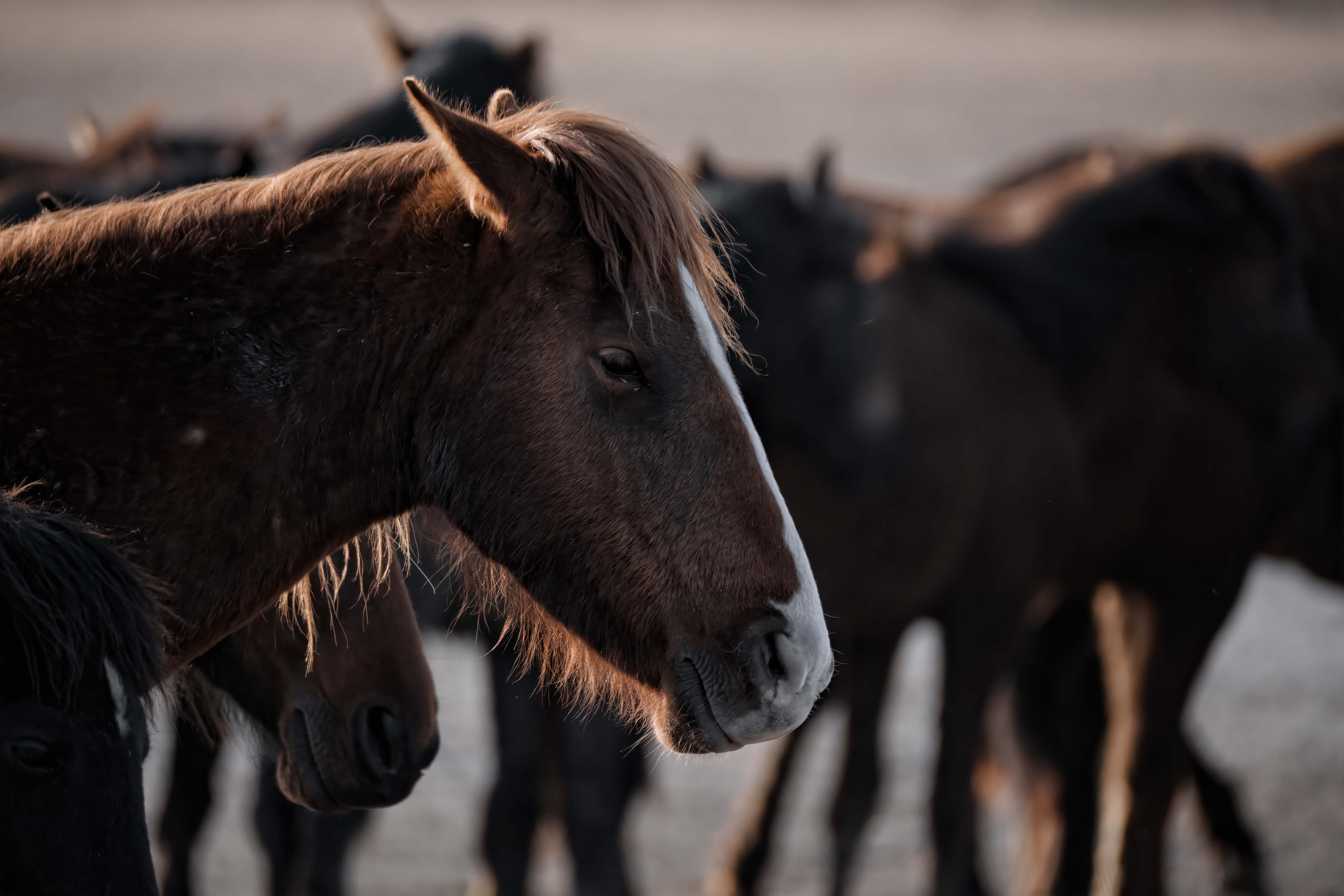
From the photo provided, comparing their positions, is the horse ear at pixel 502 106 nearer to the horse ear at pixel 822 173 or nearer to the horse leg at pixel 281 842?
the horse ear at pixel 822 173

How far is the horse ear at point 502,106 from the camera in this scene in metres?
2.26

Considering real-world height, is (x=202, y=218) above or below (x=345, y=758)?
above

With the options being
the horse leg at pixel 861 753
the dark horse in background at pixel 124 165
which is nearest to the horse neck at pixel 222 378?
the dark horse in background at pixel 124 165

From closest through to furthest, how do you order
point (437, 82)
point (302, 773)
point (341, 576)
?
point (302, 773)
point (341, 576)
point (437, 82)

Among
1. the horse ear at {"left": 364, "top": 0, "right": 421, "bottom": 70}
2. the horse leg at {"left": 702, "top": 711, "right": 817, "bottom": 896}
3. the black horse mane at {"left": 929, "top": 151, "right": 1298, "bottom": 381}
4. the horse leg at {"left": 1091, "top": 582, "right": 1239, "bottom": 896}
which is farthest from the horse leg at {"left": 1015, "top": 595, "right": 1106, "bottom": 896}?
the horse ear at {"left": 364, "top": 0, "right": 421, "bottom": 70}

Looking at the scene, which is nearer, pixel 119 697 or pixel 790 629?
pixel 119 697

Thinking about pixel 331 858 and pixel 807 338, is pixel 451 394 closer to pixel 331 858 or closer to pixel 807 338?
pixel 807 338

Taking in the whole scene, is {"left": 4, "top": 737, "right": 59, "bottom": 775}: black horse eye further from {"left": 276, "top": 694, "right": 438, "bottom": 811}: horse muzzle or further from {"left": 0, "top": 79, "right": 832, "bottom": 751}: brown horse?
{"left": 276, "top": 694, "right": 438, "bottom": 811}: horse muzzle

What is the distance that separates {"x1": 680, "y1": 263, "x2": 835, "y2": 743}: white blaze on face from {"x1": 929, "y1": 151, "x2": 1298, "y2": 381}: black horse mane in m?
3.49

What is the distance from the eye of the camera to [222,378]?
189cm

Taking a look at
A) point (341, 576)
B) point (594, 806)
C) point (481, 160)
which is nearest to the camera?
point (481, 160)

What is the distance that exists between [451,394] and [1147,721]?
381 cm

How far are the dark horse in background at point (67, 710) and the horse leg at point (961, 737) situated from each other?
3.65m

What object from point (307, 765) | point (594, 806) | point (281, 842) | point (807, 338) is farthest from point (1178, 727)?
point (307, 765)
